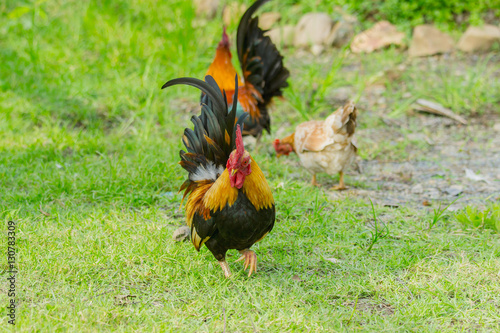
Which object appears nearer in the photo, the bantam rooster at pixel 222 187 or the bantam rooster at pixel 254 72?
the bantam rooster at pixel 222 187

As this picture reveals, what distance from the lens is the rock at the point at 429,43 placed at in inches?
287

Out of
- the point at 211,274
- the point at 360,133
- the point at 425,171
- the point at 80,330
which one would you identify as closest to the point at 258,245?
the point at 211,274

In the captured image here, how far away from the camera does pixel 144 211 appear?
3795 millimetres

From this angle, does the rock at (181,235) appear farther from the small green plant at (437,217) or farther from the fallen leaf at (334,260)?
the small green plant at (437,217)

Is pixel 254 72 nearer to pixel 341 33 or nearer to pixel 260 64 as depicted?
pixel 260 64

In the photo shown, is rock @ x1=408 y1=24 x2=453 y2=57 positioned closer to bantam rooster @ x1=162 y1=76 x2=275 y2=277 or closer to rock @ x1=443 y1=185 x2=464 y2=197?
rock @ x1=443 y1=185 x2=464 y2=197

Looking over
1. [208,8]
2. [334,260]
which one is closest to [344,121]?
[334,260]

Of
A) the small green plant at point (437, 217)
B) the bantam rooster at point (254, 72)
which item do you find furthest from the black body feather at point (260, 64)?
the small green plant at point (437, 217)

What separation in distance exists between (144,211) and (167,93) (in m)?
3.01

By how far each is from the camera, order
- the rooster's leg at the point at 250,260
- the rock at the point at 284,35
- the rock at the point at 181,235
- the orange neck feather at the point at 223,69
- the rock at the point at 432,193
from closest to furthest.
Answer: the rooster's leg at the point at 250,260, the rock at the point at 181,235, the rock at the point at 432,193, the orange neck feather at the point at 223,69, the rock at the point at 284,35

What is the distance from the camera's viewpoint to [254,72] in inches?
205

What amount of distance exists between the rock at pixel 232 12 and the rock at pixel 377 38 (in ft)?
6.46

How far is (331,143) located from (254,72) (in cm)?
155

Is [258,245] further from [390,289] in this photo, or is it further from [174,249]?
[390,289]
